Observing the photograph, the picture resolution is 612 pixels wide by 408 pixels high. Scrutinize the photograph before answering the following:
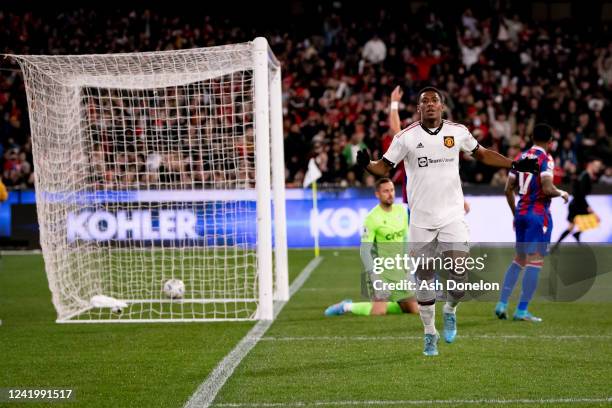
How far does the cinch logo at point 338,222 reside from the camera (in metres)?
21.1

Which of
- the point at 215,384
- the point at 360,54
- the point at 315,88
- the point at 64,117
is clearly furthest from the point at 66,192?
the point at 360,54

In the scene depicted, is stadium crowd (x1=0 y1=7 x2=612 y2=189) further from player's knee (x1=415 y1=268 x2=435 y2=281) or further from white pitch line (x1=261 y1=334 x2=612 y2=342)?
player's knee (x1=415 y1=268 x2=435 y2=281)

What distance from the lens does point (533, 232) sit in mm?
10812

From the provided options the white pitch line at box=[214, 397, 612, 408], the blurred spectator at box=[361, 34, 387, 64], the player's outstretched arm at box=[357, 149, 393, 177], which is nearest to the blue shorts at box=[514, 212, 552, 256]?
the player's outstretched arm at box=[357, 149, 393, 177]

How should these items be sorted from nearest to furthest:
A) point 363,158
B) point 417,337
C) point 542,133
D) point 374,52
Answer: point 363,158
point 417,337
point 542,133
point 374,52

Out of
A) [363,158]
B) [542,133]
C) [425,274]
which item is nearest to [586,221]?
[542,133]

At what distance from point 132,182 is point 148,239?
1258 mm

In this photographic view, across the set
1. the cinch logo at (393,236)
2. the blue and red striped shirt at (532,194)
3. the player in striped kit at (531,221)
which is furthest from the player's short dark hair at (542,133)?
the cinch logo at (393,236)

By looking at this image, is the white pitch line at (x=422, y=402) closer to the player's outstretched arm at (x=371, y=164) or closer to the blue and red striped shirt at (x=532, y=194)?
the player's outstretched arm at (x=371, y=164)

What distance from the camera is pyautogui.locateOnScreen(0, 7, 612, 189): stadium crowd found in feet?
73.1

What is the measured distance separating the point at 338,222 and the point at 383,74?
20.5ft

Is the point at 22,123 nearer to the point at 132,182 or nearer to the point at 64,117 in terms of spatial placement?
the point at 132,182

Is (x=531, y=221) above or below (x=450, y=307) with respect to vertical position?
above

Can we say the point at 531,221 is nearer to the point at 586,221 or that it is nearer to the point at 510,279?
the point at 510,279
